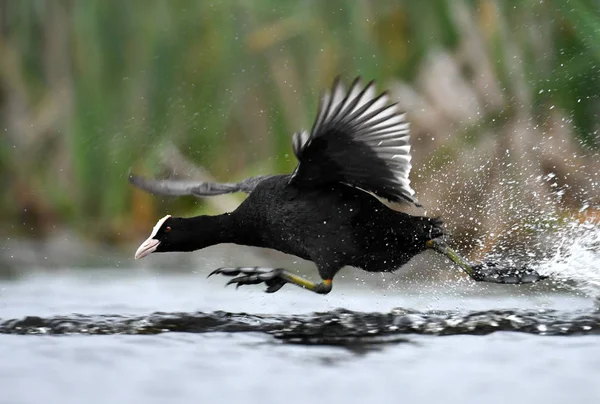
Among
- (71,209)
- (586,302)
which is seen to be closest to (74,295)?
(71,209)

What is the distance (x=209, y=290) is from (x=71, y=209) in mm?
1288

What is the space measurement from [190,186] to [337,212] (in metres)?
1.07

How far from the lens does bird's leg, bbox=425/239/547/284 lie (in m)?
5.58

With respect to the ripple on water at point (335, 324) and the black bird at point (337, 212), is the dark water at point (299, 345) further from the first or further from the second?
the black bird at point (337, 212)

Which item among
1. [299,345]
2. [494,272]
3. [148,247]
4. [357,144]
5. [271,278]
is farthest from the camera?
[494,272]

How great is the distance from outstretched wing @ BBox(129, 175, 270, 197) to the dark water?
1.85 feet

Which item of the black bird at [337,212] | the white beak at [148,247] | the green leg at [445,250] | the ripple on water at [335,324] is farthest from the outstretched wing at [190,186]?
the green leg at [445,250]

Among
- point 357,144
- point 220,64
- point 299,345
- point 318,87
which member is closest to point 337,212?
point 357,144

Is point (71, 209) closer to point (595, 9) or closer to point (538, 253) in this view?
point (538, 253)

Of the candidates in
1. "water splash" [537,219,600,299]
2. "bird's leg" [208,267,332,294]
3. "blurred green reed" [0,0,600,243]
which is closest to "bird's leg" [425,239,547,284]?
"water splash" [537,219,600,299]

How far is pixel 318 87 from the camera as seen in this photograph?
21.8ft

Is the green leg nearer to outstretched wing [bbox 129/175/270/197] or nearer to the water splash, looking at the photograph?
the water splash

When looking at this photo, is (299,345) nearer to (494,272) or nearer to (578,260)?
(494,272)

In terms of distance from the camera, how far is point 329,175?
203 inches
